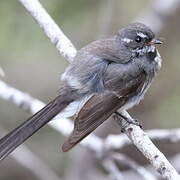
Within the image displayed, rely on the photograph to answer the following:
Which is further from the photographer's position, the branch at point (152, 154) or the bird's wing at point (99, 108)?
the bird's wing at point (99, 108)

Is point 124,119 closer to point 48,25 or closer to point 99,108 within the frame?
point 99,108

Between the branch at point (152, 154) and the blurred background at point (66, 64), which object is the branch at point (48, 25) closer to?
the branch at point (152, 154)

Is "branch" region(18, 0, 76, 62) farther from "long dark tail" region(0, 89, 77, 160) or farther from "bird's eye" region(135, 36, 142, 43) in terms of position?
"bird's eye" region(135, 36, 142, 43)

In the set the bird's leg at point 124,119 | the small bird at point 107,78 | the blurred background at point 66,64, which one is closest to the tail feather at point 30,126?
the small bird at point 107,78

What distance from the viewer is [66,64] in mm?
7270

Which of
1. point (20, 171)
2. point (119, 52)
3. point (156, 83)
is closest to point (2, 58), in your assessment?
point (20, 171)

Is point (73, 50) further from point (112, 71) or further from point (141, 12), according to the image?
point (141, 12)

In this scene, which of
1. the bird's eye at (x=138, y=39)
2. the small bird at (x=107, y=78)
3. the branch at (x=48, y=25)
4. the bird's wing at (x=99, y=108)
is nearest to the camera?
the bird's wing at (x=99, y=108)

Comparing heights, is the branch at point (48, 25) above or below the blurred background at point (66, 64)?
above

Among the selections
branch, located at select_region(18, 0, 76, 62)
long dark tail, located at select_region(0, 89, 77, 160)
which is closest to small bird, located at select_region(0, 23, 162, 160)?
long dark tail, located at select_region(0, 89, 77, 160)

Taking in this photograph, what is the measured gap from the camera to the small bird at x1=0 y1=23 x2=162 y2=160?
15.1 ft

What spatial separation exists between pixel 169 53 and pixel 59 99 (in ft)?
8.67

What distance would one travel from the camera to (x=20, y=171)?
730 centimetres

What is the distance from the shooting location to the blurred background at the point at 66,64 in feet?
20.7
